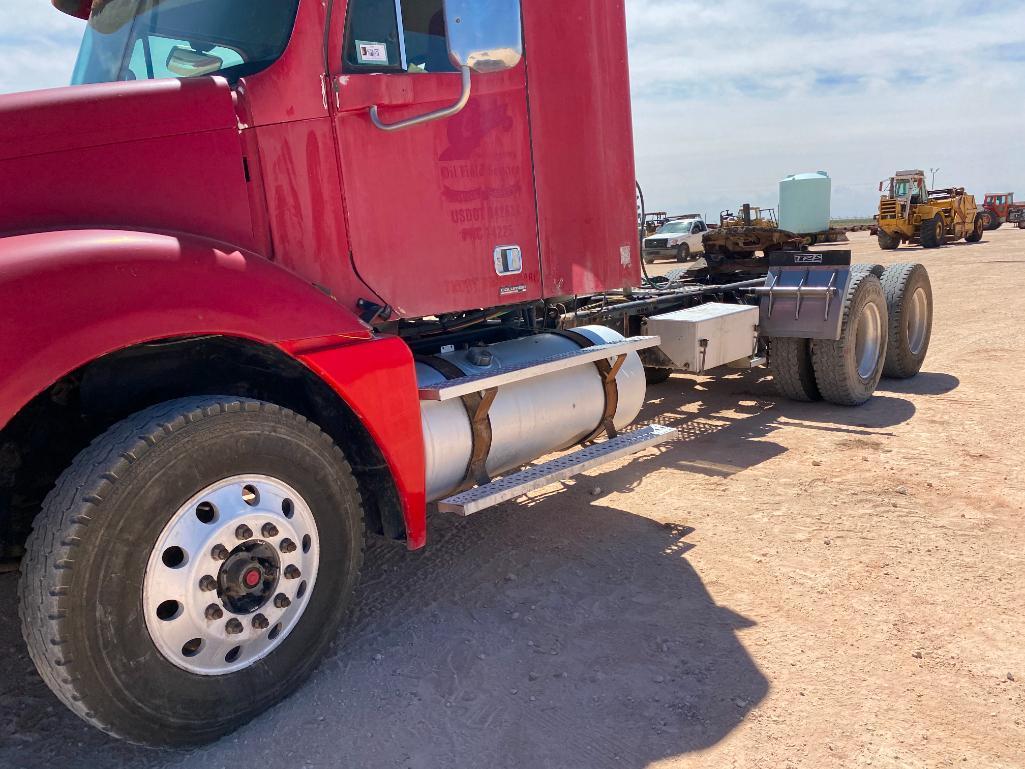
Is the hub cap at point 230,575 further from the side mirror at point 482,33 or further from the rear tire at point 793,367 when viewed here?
the rear tire at point 793,367

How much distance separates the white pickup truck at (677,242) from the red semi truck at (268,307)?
2490cm

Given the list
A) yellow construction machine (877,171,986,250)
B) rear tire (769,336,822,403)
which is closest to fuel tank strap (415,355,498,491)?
rear tire (769,336,822,403)

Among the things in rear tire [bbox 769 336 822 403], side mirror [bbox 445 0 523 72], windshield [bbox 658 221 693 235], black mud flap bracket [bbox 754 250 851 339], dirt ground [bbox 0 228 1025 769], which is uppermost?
side mirror [bbox 445 0 523 72]

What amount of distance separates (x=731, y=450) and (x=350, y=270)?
11.5ft

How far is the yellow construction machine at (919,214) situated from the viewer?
31.1 metres

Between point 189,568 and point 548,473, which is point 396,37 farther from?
point 189,568

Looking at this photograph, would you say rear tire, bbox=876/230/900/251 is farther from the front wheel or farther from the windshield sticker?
the front wheel

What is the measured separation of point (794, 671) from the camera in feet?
9.91

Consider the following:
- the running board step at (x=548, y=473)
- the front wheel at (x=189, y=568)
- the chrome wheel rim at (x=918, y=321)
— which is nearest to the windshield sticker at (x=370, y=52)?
the front wheel at (x=189, y=568)

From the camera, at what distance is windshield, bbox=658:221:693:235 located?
29.4 meters

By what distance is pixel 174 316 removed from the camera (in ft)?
7.97

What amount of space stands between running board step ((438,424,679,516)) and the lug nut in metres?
0.81

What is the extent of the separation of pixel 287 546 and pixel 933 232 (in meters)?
33.4

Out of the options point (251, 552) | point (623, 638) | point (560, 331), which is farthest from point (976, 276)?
point (251, 552)
